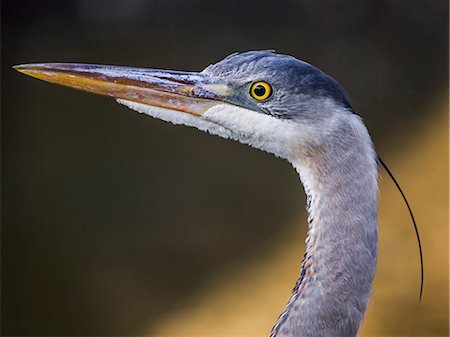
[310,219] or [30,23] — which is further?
[30,23]

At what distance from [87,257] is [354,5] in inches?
62.4

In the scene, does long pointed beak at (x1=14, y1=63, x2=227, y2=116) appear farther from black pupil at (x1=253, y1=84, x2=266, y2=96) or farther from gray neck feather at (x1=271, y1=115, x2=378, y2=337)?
gray neck feather at (x1=271, y1=115, x2=378, y2=337)

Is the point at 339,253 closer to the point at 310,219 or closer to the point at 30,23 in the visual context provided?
the point at 310,219

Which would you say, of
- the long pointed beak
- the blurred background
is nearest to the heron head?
the long pointed beak

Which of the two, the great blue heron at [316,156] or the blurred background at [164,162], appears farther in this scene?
the blurred background at [164,162]

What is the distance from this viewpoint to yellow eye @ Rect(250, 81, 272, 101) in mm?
960

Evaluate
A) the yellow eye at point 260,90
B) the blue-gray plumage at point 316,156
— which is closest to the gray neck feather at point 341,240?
the blue-gray plumage at point 316,156


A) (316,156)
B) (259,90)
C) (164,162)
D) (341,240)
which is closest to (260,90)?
(259,90)

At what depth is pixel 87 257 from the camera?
9.45ft

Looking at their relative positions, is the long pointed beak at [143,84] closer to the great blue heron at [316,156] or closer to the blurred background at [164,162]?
the great blue heron at [316,156]

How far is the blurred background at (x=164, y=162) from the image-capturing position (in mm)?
2820

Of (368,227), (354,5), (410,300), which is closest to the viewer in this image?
(368,227)

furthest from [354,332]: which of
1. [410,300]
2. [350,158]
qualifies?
[410,300]

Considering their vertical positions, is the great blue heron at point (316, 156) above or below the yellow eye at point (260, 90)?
below
